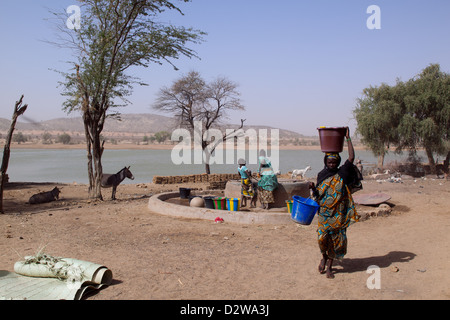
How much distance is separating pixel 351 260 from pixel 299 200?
1193 millimetres

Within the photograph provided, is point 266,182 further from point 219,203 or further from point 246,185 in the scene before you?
point 219,203

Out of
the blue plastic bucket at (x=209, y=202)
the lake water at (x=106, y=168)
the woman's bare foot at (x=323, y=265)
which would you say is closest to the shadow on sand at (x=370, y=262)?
the woman's bare foot at (x=323, y=265)

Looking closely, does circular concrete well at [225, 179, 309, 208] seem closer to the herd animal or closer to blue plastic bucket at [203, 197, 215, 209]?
blue plastic bucket at [203, 197, 215, 209]

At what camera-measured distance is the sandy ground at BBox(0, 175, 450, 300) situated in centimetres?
483

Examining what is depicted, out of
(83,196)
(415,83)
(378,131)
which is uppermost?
(415,83)

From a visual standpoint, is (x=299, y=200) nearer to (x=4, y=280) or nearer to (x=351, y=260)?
(x=351, y=260)

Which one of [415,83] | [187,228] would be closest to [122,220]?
[187,228]

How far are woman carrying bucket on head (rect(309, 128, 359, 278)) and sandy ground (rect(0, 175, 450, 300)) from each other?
1.43 ft

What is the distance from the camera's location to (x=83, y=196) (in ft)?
51.5

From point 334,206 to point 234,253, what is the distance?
2084mm

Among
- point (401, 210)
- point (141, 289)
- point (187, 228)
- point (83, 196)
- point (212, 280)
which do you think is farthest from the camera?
point (83, 196)

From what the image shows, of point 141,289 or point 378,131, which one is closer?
point 141,289

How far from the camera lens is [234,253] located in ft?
21.4

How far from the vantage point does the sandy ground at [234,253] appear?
4828 mm
